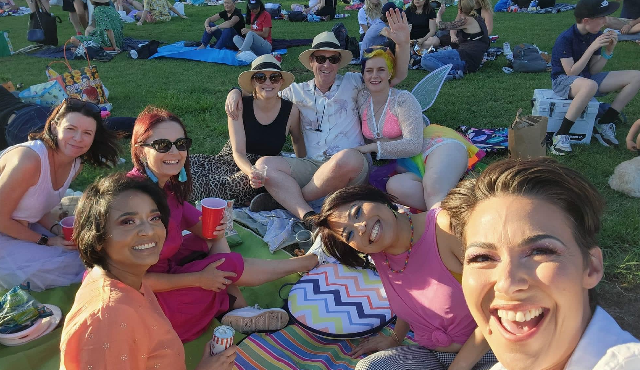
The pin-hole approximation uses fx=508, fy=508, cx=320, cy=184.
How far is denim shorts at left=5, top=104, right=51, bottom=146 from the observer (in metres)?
4.92

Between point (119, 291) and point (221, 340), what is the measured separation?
0.59 m

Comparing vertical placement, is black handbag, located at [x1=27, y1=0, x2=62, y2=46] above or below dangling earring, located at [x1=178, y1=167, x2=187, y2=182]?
below

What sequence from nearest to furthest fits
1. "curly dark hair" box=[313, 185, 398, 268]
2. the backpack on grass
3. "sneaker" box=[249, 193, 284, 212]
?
"curly dark hair" box=[313, 185, 398, 268], "sneaker" box=[249, 193, 284, 212], the backpack on grass

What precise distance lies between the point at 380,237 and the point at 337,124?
7.93 ft

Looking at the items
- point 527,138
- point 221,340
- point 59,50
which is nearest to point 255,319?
point 221,340

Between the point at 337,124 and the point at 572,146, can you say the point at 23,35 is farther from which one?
the point at 572,146

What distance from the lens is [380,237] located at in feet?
8.25

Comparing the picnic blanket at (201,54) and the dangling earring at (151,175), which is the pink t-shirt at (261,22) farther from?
the dangling earring at (151,175)

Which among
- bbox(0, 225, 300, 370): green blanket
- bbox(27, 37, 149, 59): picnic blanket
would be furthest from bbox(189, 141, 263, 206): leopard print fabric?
bbox(27, 37, 149, 59): picnic blanket

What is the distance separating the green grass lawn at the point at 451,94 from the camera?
4160 mm

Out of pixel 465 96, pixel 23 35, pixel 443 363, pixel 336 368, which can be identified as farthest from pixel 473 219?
pixel 23 35

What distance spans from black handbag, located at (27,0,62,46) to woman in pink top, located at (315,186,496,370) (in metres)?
Result: 11.1

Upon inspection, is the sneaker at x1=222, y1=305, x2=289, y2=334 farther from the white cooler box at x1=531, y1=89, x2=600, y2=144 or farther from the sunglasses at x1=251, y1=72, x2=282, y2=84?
the white cooler box at x1=531, y1=89, x2=600, y2=144

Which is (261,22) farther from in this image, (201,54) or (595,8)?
(595,8)
